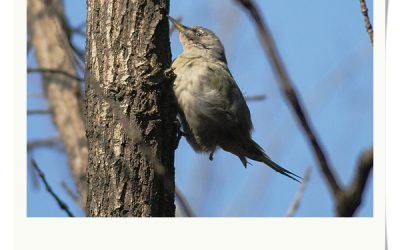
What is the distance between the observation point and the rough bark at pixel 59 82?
158 inches

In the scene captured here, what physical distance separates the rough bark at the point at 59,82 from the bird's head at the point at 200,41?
1.16m

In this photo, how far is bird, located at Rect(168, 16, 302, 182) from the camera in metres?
2.65

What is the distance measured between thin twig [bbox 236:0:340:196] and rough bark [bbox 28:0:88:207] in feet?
10.6

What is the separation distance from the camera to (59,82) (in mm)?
4273

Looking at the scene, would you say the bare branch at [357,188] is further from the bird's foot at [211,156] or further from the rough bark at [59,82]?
the rough bark at [59,82]
